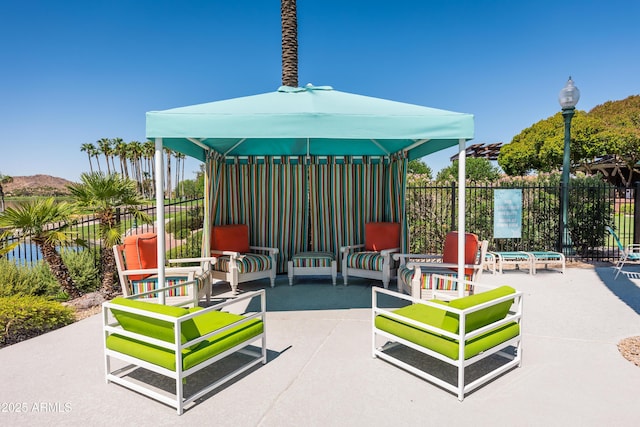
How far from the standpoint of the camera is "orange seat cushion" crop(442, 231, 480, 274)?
456cm

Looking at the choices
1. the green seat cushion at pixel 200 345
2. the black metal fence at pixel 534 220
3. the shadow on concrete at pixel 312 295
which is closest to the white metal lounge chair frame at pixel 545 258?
the black metal fence at pixel 534 220

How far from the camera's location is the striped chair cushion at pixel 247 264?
5.44 metres

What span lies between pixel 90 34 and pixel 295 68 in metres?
8.72

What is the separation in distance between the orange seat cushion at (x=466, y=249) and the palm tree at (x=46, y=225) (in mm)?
5018

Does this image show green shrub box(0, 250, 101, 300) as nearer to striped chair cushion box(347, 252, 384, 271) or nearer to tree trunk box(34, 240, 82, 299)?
tree trunk box(34, 240, 82, 299)

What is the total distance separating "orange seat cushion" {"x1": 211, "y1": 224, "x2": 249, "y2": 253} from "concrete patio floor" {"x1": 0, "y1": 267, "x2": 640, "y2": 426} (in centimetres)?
209

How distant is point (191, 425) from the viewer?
7.36 feet

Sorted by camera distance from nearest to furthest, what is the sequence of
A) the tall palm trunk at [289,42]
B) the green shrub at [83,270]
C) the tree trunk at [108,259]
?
the tree trunk at [108,259] < the green shrub at [83,270] < the tall palm trunk at [289,42]

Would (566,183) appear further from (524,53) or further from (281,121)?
(281,121)

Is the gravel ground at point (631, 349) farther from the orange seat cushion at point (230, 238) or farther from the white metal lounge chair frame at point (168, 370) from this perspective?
the orange seat cushion at point (230, 238)

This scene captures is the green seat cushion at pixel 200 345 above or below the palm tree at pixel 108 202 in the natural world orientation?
below

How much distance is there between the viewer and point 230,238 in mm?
6012

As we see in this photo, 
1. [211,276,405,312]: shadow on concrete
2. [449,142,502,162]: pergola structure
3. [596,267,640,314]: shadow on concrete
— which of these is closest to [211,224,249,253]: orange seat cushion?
[211,276,405,312]: shadow on concrete

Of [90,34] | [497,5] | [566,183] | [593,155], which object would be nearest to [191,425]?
[566,183]
